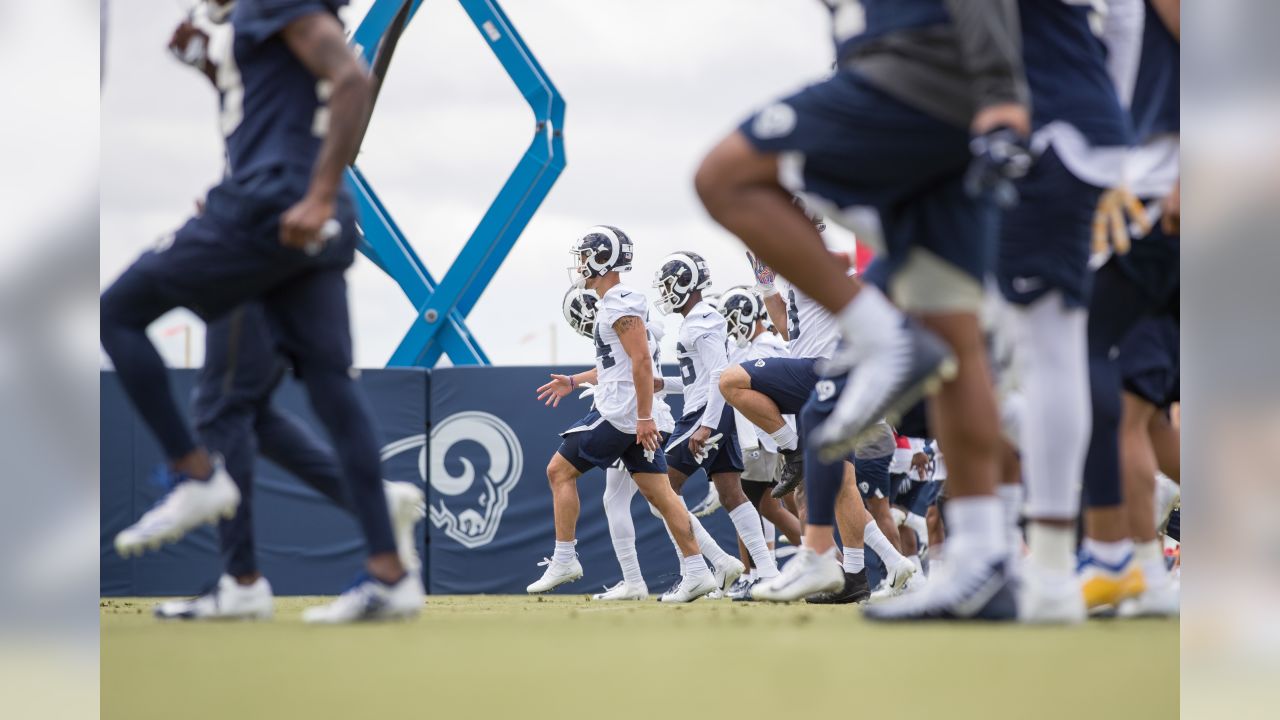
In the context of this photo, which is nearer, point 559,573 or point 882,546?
point 882,546

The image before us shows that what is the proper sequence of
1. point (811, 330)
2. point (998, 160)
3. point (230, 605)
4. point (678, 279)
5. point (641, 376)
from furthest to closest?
point (678, 279)
point (641, 376)
point (811, 330)
point (230, 605)
point (998, 160)

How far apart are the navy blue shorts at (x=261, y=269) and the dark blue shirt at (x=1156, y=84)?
2037 mm

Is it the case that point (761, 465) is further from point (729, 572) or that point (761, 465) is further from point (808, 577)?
point (808, 577)

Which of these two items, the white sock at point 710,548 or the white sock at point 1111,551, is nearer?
the white sock at point 1111,551

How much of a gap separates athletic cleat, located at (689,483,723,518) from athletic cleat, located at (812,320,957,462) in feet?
22.5

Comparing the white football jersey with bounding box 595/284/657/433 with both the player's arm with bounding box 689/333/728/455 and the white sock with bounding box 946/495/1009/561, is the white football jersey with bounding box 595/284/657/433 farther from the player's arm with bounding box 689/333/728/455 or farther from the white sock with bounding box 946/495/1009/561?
the white sock with bounding box 946/495/1009/561

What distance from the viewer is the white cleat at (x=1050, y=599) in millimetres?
2615

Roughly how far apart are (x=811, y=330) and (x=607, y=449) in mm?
1624

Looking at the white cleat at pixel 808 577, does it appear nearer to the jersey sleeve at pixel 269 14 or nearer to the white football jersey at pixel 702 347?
the jersey sleeve at pixel 269 14

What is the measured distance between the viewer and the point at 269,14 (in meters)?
2.93

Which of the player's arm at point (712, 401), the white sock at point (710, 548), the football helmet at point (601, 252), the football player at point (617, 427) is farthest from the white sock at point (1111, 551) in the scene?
the football helmet at point (601, 252)

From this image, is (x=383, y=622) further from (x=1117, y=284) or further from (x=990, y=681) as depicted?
(x=1117, y=284)

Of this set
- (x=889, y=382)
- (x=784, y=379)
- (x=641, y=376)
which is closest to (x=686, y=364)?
(x=641, y=376)

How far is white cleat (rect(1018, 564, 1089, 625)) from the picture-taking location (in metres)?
2.62
